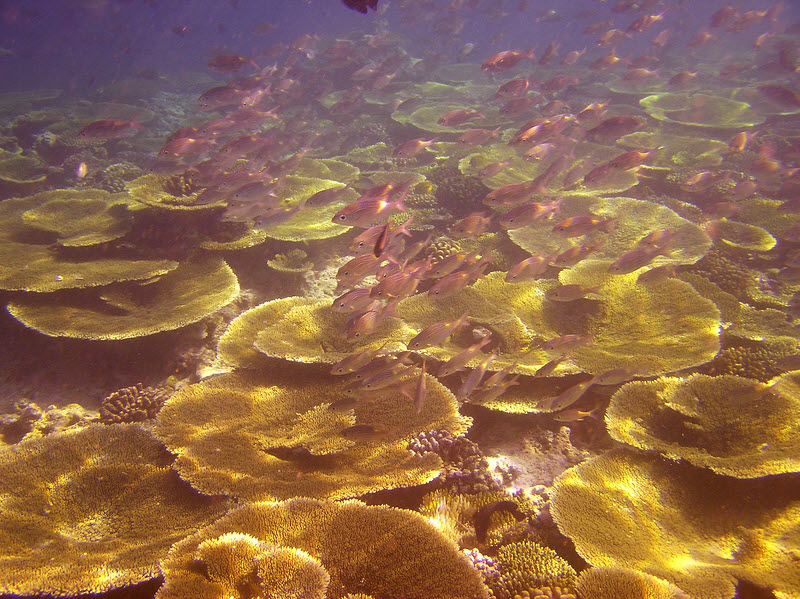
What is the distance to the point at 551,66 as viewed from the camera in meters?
24.4

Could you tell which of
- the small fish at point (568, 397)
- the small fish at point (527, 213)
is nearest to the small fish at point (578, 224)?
the small fish at point (527, 213)

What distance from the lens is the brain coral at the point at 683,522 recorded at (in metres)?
2.69

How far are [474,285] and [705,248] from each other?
393cm

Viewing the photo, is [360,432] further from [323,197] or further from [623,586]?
[323,197]

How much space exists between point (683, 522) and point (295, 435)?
10.2 ft

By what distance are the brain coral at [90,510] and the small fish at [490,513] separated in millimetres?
1981

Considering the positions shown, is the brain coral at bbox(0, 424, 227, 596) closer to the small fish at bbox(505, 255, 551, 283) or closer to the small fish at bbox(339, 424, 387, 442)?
the small fish at bbox(339, 424, 387, 442)

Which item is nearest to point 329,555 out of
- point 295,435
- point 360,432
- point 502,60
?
point 360,432

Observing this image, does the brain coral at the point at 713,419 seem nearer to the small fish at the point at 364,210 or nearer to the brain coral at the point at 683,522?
the brain coral at the point at 683,522

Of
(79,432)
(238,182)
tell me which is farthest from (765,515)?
(238,182)

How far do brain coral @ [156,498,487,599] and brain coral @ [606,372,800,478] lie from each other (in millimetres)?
2029

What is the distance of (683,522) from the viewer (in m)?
3.11

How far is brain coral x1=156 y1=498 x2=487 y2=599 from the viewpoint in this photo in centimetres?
215

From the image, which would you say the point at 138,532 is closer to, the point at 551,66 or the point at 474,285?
the point at 474,285
